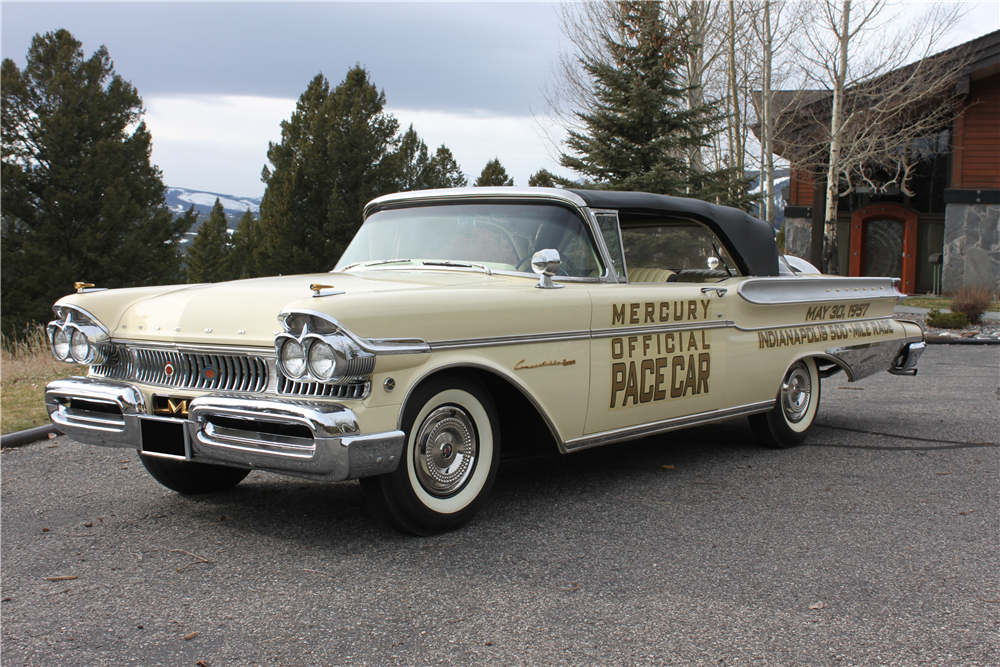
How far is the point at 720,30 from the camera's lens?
2400 centimetres

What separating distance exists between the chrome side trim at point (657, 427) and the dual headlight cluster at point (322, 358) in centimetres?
138

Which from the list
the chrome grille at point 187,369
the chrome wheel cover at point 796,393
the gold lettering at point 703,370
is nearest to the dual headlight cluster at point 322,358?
the chrome grille at point 187,369

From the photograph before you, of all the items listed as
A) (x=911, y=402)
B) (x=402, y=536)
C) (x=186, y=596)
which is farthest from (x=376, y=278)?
(x=911, y=402)

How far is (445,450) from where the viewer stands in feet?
12.7

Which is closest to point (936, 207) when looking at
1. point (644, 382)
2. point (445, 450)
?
point (644, 382)

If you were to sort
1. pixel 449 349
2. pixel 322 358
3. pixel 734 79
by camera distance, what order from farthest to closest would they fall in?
pixel 734 79
pixel 449 349
pixel 322 358

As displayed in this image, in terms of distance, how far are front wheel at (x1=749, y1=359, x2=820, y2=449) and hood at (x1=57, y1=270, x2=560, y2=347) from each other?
225cm

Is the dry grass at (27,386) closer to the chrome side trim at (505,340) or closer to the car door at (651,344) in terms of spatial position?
the chrome side trim at (505,340)

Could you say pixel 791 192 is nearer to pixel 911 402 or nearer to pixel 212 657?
pixel 911 402

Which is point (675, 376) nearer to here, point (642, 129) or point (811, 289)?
point (811, 289)

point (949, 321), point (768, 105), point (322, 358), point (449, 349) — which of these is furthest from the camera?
point (768, 105)

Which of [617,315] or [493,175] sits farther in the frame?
[493,175]

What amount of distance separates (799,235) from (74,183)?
71.4 feet

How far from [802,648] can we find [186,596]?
2.11 metres
